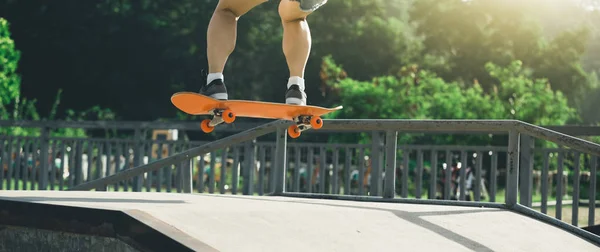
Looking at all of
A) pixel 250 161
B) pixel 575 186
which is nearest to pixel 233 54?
pixel 250 161

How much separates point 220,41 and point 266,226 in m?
2.04

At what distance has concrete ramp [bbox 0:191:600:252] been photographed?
4156 millimetres

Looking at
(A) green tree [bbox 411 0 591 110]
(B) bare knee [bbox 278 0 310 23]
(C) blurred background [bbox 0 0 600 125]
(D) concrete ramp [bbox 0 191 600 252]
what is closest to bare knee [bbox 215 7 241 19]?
(B) bare knee [bbox 278 0 310 23]

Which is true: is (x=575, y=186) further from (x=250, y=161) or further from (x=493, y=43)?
(x=493, y=43)

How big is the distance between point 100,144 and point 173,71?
27.9 meters

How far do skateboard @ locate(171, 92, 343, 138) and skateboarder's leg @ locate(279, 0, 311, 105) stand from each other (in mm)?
115

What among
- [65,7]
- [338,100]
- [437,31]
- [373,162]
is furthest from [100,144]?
[437,31]

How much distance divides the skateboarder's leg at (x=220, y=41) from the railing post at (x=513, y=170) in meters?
2.17

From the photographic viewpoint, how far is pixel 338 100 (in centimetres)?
3588

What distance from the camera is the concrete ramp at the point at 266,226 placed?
4.16 meters

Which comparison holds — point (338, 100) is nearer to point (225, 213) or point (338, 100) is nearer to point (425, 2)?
point (425, 2)

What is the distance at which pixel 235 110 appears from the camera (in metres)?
6.24

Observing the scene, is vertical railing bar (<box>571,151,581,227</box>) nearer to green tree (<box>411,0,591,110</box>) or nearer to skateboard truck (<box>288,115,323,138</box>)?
skateboard truck (<box>288,115,323,138</box>)

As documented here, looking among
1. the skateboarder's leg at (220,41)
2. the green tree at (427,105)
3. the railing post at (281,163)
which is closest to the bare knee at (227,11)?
the skateboarder's leg at (220,41)
